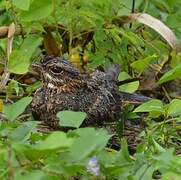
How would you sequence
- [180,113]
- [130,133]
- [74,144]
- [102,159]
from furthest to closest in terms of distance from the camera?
[130,133]
[180,113]
[102,159]
[74,144]

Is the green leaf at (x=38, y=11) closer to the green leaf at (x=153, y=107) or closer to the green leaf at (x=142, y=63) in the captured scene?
the green leaf at (x=142, y=63)

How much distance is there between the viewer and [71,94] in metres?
5.20

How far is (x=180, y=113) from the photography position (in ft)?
14.1

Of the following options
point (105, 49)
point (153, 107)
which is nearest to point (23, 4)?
point (153, 107)

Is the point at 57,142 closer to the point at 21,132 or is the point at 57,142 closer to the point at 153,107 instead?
the point at 21,132

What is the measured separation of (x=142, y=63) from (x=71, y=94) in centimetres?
48

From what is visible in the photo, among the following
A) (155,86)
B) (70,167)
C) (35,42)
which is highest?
(70,167)

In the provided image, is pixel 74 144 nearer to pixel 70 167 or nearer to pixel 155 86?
pixel 70 167

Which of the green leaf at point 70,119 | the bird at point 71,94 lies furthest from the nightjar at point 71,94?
the green leaf at point 70,119

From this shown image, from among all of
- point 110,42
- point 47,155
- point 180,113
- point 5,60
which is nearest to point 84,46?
point 110,42

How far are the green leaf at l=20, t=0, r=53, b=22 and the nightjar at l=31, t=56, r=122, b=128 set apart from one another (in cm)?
30

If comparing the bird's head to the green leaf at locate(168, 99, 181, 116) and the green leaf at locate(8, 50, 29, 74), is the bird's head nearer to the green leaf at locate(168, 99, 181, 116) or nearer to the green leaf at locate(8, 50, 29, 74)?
the green leaf at locate(8, 50, 29, 74)

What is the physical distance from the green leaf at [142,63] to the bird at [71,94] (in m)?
0.20

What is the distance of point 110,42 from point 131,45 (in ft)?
0.58
